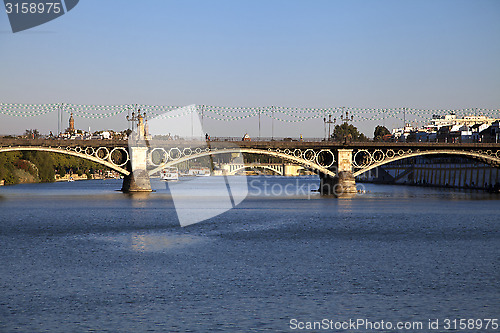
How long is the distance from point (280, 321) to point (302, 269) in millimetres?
11426

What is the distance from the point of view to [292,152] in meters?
116

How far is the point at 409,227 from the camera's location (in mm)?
60875

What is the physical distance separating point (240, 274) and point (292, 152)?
8217cm

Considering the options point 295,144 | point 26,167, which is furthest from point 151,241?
point 26,167

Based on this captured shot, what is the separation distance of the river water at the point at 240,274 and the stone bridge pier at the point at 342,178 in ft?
169

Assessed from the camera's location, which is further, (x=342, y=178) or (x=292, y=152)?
(x=342, y=178)

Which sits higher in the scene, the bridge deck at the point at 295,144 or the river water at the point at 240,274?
the bridge deck at the point at 295,144

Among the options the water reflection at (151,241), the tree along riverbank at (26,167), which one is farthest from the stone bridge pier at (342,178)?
the tree along riverbank at (26,167)

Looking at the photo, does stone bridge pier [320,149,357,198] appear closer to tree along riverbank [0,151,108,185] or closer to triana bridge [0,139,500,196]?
triana bridge [0,139,500,196]

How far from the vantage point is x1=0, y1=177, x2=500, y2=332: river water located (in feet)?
83.8

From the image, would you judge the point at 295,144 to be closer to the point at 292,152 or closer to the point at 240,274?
the point at 292,152

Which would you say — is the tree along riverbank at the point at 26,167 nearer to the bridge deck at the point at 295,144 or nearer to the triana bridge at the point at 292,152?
the triana bridge at the point at 292,152

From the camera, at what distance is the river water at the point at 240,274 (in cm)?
2553

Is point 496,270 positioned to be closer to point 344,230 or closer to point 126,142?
point 344,230
